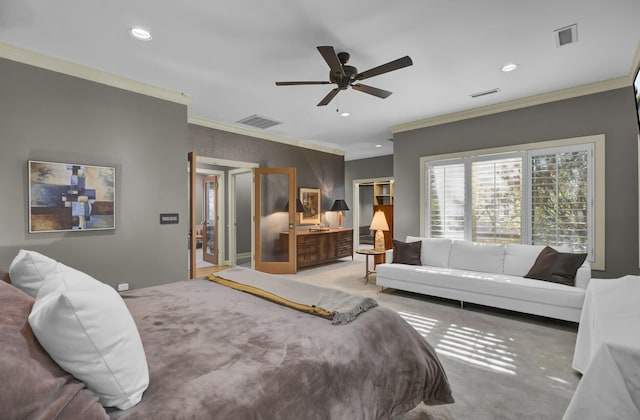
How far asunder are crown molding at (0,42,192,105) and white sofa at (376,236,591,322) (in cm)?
377

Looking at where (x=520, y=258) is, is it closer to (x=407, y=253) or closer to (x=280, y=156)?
(x=407, y=253)

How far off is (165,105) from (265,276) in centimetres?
285

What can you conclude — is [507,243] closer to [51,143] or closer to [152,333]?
[152,333]

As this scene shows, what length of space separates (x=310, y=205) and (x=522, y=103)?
4.33 metres

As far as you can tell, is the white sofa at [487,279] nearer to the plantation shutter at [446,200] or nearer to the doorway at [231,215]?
the plantation shutter at [446,200]

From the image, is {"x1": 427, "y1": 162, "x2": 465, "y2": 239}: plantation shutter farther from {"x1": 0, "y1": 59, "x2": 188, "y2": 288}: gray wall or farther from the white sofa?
{"x1": 0, "y1": 59, "x2": 188, "y2": 288}: gray wall

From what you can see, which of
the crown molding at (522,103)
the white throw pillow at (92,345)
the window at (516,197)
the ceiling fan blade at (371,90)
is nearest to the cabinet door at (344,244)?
the window at (516,197)

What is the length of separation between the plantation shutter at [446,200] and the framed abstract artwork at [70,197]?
15.1 feet

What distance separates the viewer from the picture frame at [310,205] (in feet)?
22.5

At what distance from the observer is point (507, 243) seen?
443 centimetres

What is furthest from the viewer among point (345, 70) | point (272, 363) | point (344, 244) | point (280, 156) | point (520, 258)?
point (344, 244)

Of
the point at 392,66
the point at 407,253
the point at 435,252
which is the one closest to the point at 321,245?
the point at 407,253

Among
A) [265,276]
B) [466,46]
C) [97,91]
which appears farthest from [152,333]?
[466,46]

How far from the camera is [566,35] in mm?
2719
